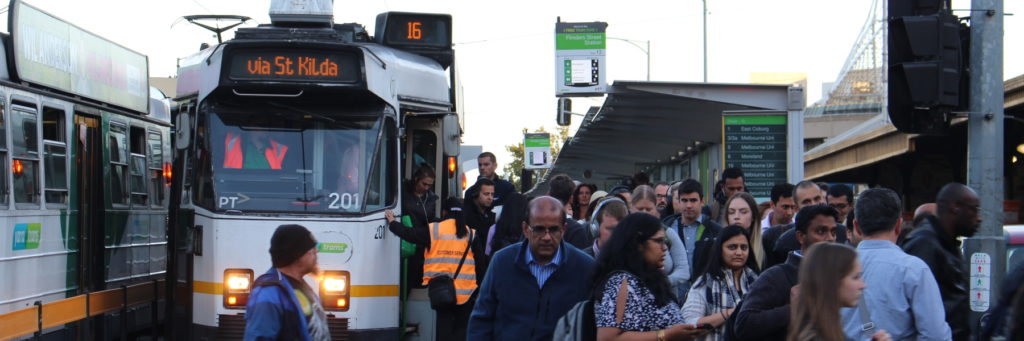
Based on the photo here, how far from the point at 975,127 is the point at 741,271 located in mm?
2392

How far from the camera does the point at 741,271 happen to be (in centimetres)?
716

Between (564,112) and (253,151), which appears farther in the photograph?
(564,112)

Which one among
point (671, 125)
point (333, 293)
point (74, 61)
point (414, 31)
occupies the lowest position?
point (333, 293)

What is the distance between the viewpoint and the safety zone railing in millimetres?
10070

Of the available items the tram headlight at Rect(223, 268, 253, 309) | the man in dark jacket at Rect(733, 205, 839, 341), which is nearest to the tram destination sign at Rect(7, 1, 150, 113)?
the tram headlight at Rect(223, 268, 253, 309)

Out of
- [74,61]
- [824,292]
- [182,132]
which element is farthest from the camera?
[74,61]

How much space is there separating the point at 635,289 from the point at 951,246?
2.30 meters

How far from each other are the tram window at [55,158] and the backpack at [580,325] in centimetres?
717

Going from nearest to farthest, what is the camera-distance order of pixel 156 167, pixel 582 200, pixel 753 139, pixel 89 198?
pixel 89 198 → pixel 582 200 → pixel 156 167 → pixel 753 139

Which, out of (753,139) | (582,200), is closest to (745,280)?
(582,200)

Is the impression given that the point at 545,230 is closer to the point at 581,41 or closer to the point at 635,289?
the point at 635,289

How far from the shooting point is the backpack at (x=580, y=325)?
19.6 ft

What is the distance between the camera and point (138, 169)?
49.2ft

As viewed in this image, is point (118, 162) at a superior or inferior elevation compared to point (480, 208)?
superior
